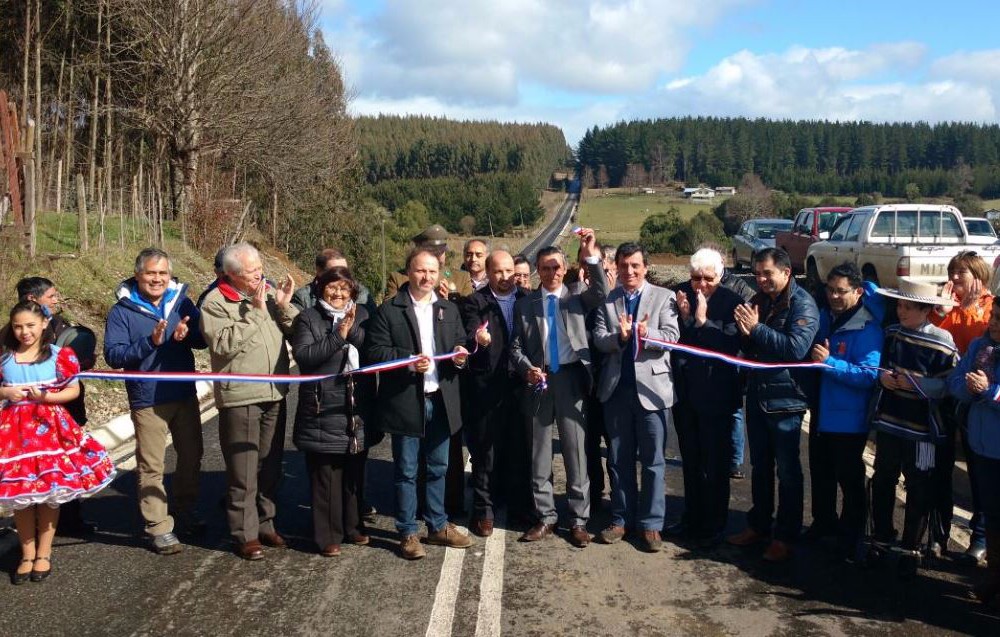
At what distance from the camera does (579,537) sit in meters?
5.43

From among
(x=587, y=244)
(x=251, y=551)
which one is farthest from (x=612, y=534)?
(x=251, y=551)

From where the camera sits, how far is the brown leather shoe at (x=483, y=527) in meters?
5.59

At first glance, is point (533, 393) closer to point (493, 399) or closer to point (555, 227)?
point (493, 399)

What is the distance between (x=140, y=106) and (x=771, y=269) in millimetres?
21582

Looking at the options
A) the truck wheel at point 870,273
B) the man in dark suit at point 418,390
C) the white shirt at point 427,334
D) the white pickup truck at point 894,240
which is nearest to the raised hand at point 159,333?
the man in dark suit at point 418,390

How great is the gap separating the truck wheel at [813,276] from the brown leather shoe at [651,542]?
14789mm

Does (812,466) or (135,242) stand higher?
(135,242)

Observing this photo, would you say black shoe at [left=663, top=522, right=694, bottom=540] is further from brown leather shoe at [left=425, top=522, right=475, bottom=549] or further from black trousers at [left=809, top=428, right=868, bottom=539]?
brown leather shoe at [left=425, top=522, right=475, bottom=549]

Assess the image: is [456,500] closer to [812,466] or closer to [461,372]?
[461,372]

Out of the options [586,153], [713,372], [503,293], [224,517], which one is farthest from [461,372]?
[586,153]

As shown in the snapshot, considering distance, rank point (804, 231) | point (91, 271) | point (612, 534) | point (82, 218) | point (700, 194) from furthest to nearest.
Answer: point (700, 194), point (804, 231), point (82, 218), point (91, 271), point (612, 534)

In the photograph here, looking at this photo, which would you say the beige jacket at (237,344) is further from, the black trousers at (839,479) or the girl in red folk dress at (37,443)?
the black trousers at (839,479)

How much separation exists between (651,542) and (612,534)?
273 millimetres

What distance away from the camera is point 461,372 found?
224 inches
